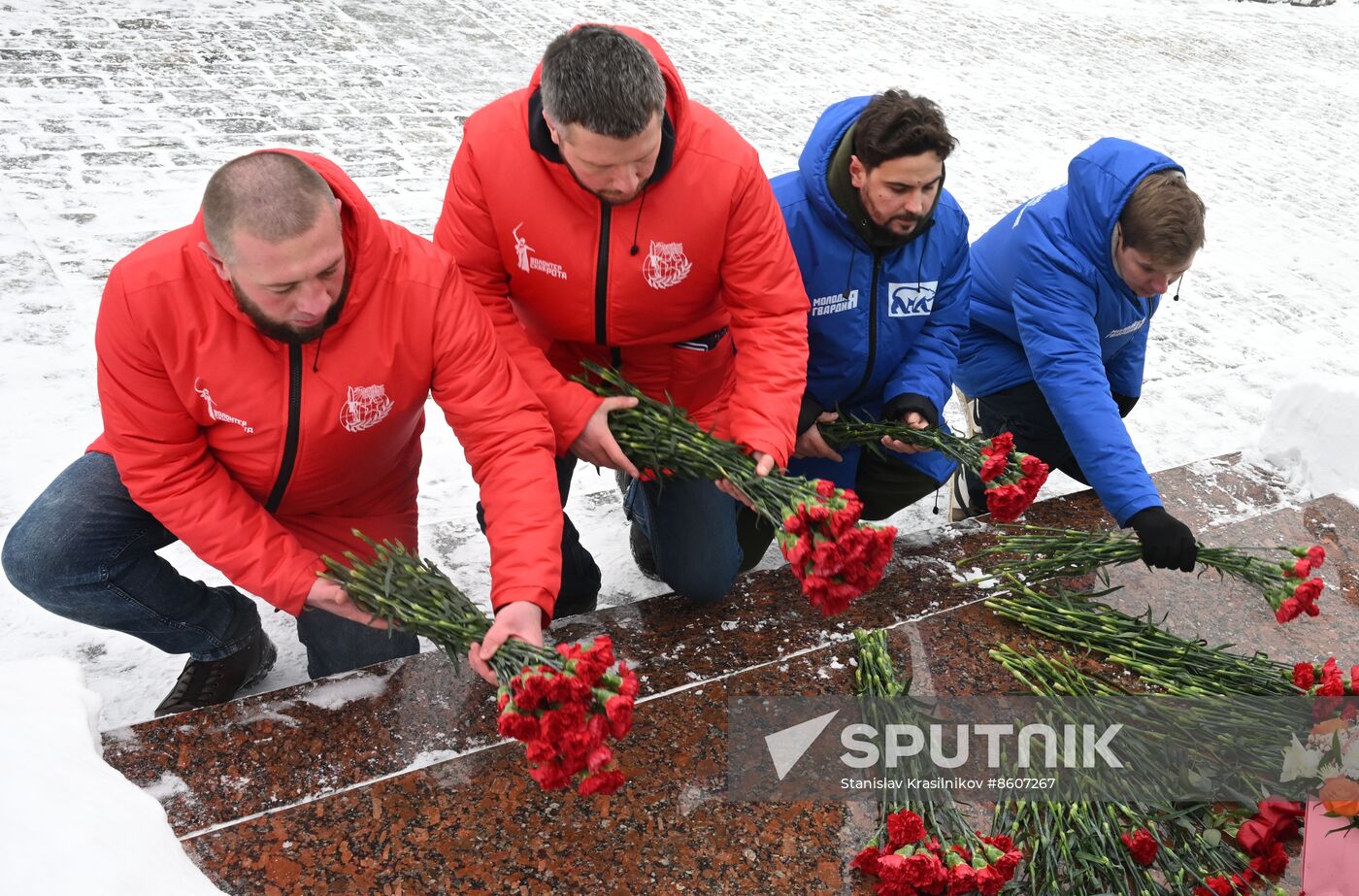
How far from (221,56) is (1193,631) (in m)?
7.23

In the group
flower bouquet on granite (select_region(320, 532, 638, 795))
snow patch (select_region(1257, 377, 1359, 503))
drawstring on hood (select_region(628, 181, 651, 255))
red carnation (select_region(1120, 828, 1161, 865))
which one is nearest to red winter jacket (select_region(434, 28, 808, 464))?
drawstring on hood (select_region(628, 181, 651, 255))

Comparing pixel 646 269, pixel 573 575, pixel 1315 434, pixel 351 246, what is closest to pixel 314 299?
pixel 351 246

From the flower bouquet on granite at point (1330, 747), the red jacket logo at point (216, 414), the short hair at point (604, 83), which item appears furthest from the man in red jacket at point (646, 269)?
the flower bouquet on granite at point (1330, 747)

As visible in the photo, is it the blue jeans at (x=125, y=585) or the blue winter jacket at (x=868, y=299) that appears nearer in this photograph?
the blue jeans at (x=125, y=585)

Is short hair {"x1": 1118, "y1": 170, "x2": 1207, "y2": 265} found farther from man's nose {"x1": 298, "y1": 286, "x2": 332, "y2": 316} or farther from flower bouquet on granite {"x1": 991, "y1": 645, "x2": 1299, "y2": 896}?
man's nose {"x1": 298, "y1": 286, "x2": 332, "y2": 316}

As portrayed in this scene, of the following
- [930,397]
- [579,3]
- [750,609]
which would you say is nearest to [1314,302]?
[930,397]

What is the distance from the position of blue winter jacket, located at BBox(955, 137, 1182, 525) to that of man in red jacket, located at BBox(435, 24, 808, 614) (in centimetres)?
92

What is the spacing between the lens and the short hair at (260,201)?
2.12 metres

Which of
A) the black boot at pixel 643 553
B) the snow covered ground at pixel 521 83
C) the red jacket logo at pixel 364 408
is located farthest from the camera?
the snow covered ground at pixel 521 83

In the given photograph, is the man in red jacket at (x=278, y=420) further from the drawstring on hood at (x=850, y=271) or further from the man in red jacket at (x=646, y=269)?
the drawstring on hood at (x=850, y=271)

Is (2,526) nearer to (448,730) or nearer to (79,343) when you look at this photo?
(79,343)

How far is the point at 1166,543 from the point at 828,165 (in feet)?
4.52

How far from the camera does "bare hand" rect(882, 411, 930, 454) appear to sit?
3.26 metres

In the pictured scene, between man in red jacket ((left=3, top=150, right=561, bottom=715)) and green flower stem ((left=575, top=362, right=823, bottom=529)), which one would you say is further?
green flower stem ((left=575, top=362, right=823, bottom=529))
